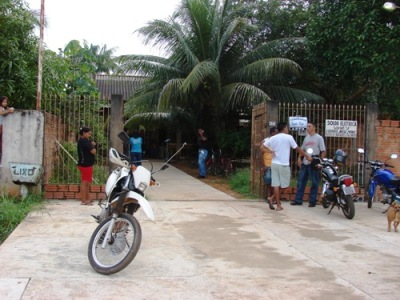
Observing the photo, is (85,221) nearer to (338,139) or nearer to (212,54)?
(338,139)

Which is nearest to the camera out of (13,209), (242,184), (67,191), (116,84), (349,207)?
(13,209)

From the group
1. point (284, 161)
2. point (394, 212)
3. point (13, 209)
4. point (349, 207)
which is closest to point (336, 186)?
point (349, 207)

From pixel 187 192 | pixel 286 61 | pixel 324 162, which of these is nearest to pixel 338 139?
pixel 324 162

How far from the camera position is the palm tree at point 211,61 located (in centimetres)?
1544

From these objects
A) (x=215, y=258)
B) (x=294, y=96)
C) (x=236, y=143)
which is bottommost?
(x=215, y=258)

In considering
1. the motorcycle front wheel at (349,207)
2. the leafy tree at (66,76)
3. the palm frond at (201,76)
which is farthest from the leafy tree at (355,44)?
the leafy tree at (66,76)

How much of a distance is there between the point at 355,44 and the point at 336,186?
546 centimetres

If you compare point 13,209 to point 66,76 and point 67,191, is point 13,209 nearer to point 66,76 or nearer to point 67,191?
point 67,191

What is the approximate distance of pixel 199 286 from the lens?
424 centimetres

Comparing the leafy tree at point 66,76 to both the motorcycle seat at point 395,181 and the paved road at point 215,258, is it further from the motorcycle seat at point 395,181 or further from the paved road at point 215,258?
the motorcycle seat at point 395,181

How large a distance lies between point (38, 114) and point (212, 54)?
29.0ft

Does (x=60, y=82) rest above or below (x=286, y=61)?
below

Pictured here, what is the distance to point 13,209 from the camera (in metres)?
7.15

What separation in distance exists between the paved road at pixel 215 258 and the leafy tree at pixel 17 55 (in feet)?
12.3
